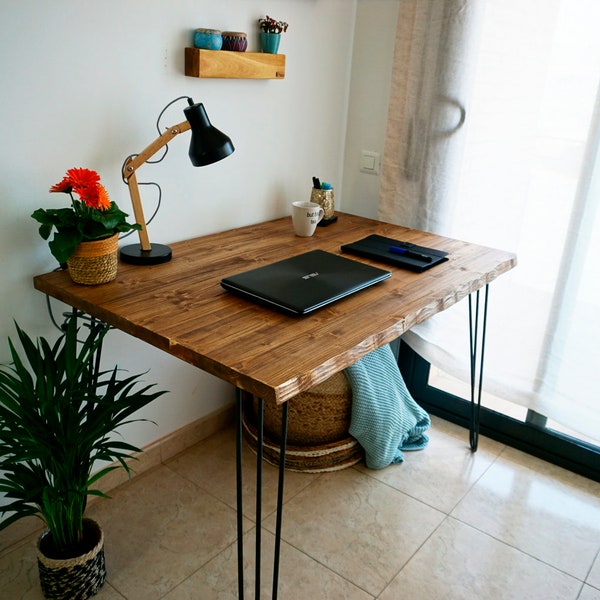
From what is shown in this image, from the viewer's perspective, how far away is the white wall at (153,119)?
59.0 inches

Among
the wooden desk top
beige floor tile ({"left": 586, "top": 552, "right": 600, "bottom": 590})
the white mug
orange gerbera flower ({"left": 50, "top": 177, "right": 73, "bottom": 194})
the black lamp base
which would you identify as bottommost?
beige floor tile ({"left": 586, "top": 552, "right": 600, "bottom": 590})

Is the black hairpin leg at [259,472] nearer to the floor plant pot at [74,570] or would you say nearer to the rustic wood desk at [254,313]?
the rustic wood desk at [254,313]

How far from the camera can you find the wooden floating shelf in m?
1.75

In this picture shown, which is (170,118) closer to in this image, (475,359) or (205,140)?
(205,140)

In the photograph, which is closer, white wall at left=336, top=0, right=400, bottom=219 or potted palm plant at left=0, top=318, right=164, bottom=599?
potted palm plant at left=0, top=318, right=164, bottom=599

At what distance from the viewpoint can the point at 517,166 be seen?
206 centimetres

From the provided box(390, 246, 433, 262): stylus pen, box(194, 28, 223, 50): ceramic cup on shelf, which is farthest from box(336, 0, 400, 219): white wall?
box(194, 28, 223, 50): ceramic cup on shelf

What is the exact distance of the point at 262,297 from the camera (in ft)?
4.86

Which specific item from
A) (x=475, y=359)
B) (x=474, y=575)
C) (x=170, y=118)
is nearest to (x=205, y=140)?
(x=170, y=118)

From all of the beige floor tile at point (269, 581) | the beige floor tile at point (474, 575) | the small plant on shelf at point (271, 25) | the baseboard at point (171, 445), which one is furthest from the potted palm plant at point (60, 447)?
the small plant on shelf at point (271, 25)

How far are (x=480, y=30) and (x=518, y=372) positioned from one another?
1.13m

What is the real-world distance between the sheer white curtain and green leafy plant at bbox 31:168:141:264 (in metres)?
1.17

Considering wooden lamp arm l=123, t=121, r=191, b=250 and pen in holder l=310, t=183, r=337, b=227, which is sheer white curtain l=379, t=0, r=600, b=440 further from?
wooden lamp arm l=123, t=121, r=191, b=250

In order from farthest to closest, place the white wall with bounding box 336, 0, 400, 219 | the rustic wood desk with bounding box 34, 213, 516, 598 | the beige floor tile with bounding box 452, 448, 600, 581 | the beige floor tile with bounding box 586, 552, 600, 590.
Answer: the white wall with bounding box 336, 0, 400, 219, the beige floor tile with bounding box 452, 448, 600, 581, the beige floor tile with bounding box 586, 552, 600, 590, the rustic wood desk with bounding box 34, 213, 516, 598
